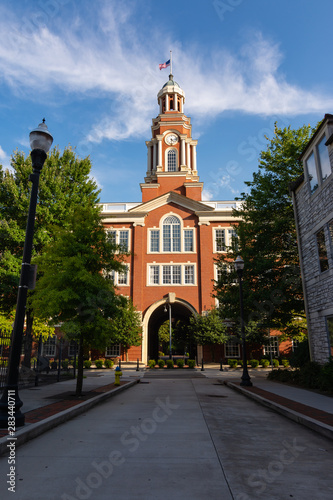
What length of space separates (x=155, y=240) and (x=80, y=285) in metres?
24.4

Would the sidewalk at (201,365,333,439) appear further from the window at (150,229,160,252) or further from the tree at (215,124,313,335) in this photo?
the window at (150,229,160,252)

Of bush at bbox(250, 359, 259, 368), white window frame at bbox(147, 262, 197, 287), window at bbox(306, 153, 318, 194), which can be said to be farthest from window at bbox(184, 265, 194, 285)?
window at bbox(306, 153, 318, 194)

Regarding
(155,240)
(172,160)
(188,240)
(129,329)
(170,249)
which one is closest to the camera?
(129,329)

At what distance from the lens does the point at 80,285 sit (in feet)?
38.5

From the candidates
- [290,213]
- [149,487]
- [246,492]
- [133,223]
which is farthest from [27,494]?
[133,223]

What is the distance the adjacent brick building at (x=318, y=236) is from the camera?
1406 cm

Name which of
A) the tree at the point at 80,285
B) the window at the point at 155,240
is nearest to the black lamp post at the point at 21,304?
the tree at the point at 80,285

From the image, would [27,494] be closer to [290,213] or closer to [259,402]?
[259,402]

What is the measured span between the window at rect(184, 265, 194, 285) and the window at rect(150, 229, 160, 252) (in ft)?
11.4

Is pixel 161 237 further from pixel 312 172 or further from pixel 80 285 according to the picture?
pixel 80 285

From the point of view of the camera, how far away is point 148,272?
35.0 meters

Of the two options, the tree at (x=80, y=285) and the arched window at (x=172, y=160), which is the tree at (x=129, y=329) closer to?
the tree at (x=80, y=285)

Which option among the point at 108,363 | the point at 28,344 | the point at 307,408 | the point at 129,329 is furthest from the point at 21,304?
the point at 108,363

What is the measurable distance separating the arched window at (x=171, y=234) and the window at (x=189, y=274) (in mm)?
2052
